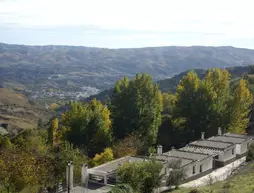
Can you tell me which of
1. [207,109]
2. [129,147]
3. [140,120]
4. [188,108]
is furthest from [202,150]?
[188,108]

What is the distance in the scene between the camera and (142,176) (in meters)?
24.3

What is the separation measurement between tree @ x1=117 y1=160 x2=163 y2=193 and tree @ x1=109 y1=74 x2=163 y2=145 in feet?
66.6

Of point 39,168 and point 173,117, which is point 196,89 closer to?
point 173,117

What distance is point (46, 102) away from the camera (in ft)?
631

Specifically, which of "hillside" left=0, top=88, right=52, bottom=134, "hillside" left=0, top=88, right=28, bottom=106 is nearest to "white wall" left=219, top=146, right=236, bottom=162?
"hillside" left=0, top=88, right=52, bottom=134

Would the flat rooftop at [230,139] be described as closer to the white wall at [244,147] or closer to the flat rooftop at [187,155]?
the white wall at [244,147]

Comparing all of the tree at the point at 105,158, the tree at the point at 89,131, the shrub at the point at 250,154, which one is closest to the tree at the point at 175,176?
the tree at the point at 105,158

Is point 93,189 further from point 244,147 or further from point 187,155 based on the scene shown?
point 244,147

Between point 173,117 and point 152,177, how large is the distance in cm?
2927

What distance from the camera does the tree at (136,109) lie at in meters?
46.8

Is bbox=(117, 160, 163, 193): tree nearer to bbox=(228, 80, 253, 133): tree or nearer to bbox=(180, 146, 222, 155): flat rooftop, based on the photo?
bbox=(180, 146, 222, 155): flat rooftop

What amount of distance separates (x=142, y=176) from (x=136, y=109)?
2284 cm

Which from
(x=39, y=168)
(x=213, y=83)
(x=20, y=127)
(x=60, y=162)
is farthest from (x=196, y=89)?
(x=20, y=127)

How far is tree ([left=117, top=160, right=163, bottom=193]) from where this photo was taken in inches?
936
